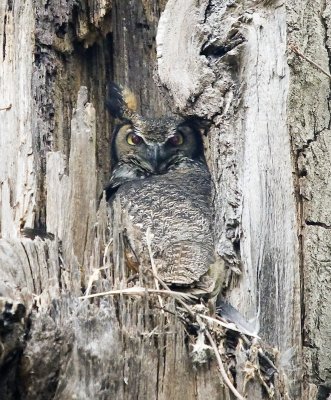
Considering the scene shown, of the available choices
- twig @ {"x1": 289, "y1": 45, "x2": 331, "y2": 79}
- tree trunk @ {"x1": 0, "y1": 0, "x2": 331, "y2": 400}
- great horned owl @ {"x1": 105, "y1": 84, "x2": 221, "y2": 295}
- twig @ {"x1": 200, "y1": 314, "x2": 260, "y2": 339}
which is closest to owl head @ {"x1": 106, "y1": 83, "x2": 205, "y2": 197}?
great horned owl @ {"x1": 105, "y1": 84, "x2": 221, "y2": 295}

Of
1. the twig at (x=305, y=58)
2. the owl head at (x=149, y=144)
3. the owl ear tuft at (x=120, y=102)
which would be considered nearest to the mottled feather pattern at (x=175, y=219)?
the owl head at (x=149, y=144)

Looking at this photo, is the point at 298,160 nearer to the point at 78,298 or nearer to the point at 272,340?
the point at 272,340

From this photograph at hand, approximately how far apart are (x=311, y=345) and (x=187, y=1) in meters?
1.09

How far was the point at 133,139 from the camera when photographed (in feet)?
11.1

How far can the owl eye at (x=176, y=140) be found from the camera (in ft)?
11.0

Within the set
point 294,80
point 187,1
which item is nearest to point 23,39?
point 187,1

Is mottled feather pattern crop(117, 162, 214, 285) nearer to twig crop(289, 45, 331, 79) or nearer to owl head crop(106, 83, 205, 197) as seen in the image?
owl head crop(106, 83, 205, 197)

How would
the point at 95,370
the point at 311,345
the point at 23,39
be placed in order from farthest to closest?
1. the point at 23,39
2. the point at 311,345
3. the point at 95,370

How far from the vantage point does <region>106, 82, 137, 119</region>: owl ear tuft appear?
3.18 meters

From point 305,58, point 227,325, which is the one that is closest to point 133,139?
point 305,58

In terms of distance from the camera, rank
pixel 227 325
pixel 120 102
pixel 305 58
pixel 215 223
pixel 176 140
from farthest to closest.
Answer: pixel 176 140
pixel 120 102
pixel 215 223
pixel 305 58
pixel 227 325

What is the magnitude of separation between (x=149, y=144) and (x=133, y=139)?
7 cm

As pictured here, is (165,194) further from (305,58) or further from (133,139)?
(305,58)

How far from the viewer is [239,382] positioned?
204cm
